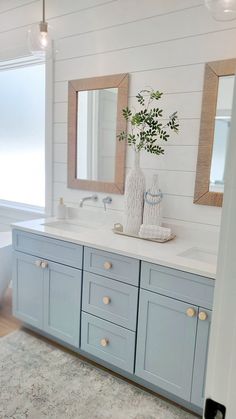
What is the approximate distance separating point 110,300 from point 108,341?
27 cm

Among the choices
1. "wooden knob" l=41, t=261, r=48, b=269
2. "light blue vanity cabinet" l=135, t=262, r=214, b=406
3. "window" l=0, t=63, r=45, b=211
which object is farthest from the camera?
"window" l=0, t=63, r=45, b=211

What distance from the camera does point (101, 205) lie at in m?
2.59

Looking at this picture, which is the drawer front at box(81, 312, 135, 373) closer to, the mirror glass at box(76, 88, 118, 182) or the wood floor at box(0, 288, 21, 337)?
the wood floor at box(0, 288, 21, 337)

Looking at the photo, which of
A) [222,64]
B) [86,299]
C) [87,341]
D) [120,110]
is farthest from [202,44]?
[87,341]

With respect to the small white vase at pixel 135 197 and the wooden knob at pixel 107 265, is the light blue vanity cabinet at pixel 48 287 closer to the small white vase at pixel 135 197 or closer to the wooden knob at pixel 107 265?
the wooden knob at pixel 107 265

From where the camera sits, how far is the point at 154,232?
6.72 ft

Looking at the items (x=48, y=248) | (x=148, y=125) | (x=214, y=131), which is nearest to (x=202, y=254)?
(x=214, y=131)

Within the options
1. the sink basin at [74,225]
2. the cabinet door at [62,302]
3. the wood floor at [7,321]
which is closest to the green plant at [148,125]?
the sink basin at [74,225]

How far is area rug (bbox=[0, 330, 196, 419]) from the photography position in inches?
69.5

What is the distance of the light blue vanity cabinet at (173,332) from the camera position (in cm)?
163

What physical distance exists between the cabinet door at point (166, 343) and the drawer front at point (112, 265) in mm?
120

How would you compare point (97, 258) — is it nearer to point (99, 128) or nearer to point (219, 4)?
point (99, 128)

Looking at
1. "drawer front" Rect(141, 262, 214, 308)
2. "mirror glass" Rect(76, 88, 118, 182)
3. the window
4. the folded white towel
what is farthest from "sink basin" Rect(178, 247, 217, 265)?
the window

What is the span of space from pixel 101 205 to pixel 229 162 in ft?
7.03
